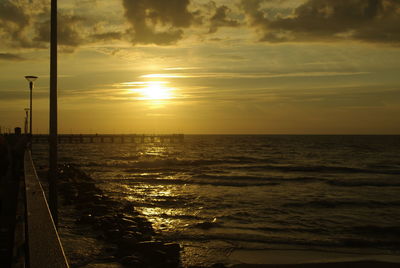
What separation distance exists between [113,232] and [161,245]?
153 cm

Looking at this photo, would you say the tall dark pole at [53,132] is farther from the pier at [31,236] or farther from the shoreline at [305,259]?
the shoreline at [305,259]

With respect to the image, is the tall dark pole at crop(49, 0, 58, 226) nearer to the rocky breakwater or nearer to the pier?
the pier

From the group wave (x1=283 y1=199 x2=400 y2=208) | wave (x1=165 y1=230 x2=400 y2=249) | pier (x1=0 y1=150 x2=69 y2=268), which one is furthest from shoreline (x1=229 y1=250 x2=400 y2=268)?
wave (x1=283 y1=199 x2=400 y2=208)

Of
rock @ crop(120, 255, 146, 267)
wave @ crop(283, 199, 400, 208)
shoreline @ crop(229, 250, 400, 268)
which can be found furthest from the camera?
wave @ crop(283, 199, 400, 208)

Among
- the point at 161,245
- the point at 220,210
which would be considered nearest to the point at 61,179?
the point at 220,210

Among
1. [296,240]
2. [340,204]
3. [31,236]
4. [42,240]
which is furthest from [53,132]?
[340,204]

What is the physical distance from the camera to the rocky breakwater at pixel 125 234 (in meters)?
7.37

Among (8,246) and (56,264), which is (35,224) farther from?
(8,246)

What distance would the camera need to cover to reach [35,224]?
14.5 feet

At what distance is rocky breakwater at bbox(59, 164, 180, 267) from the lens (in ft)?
24.2

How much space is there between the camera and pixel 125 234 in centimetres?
912

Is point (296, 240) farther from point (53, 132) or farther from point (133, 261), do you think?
point (53, 132)

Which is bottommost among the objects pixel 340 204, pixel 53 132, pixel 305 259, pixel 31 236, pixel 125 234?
pixel 340 204

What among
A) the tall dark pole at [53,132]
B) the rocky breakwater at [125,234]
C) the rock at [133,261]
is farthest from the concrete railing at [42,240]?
the rocky breakwater at [125,234]
